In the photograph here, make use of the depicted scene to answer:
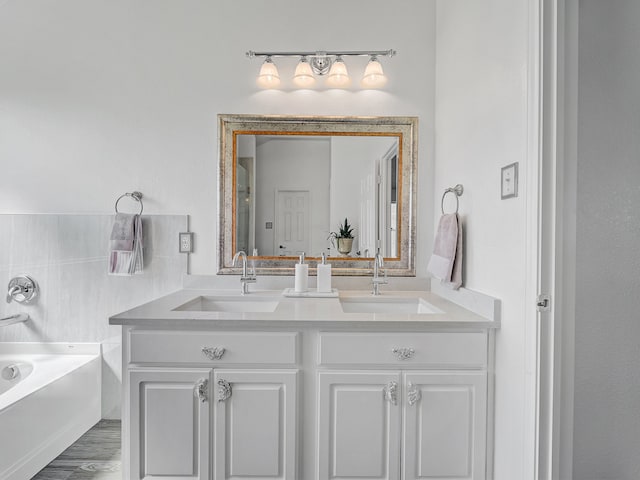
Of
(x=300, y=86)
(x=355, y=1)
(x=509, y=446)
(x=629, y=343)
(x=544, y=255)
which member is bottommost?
(x=509, y=446)

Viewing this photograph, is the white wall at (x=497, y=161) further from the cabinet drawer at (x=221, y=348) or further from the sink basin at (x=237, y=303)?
the sink basin at (x=237, y=303)

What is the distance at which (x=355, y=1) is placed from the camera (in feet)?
7.15

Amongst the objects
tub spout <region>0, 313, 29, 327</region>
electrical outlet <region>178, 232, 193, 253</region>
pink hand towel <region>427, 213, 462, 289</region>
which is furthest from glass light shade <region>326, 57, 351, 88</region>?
tub spout <region>0, 313, 29, 327</region>

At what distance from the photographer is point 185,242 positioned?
2.18 meters

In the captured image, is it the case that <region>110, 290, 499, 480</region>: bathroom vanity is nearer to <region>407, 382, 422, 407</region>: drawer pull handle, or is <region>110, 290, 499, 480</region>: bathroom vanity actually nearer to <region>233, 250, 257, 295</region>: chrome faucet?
<region>407, 382, 422, 407</region>: drawer pull handle

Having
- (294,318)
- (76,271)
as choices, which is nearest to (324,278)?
(294,318)

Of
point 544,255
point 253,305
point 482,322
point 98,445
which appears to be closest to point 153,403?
point 253,305

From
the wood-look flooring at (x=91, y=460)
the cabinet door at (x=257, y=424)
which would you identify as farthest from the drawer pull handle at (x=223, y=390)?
the wood-look flooring at (x=91, y=460)

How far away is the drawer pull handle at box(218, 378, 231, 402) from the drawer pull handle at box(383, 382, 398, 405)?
609mm

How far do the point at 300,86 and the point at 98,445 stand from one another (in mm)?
2202

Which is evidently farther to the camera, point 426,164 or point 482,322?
point 426,164

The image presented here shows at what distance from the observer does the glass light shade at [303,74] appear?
6.96ft

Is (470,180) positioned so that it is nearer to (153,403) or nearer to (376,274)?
(376,274)

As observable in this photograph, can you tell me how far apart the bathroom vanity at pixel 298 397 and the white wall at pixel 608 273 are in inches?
13.0
